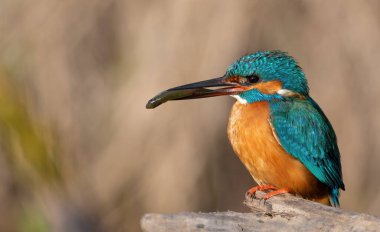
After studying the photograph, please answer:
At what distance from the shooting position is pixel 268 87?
4.95 m

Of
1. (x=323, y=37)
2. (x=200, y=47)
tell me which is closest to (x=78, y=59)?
(x=200, y=47)

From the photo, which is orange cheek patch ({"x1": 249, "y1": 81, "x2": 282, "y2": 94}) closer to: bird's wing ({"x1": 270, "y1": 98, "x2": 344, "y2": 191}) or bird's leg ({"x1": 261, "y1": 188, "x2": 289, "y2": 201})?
bird's wing ({"x1": 270, "y1": 98, "x2": 344, "y2": 191})

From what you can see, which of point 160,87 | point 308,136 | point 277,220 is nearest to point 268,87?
point 308,136

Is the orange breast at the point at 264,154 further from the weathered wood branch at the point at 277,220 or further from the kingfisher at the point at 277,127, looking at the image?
the weathered wood branch at the point at 277,220

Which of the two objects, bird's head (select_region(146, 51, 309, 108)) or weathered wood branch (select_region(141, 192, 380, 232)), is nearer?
weathered wood branch (select_region(141, 192, 380, 232))

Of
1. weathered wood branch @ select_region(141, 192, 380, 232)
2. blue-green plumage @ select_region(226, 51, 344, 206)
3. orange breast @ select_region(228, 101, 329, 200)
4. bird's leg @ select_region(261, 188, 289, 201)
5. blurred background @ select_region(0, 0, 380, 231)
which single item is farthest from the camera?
blurred background @ select_region(0, 0, 380, 231)

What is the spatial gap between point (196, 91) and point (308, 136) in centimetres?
58

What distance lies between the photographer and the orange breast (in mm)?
4742

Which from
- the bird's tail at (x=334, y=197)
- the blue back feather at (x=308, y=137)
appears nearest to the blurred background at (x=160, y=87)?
the blue back feather at (x=308, y=137)

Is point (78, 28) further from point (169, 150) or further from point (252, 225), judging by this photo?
point (252, 225)

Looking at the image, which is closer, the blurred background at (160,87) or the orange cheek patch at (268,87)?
the orange cheek patch at (268,87)

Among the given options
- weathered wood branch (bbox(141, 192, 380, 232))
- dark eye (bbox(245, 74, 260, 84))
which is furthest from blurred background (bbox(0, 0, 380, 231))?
weathered wood branch (bbox(141, 192, 380, 232))

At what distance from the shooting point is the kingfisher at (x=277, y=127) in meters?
4.76

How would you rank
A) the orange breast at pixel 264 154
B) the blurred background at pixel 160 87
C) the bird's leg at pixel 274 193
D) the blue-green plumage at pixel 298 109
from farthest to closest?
the blurred background at pixel 160 87 → the blue-green plumage at pixel 298 109 → the orange breast at pixel 264 154 → the bird's leg at pixel 274 193
